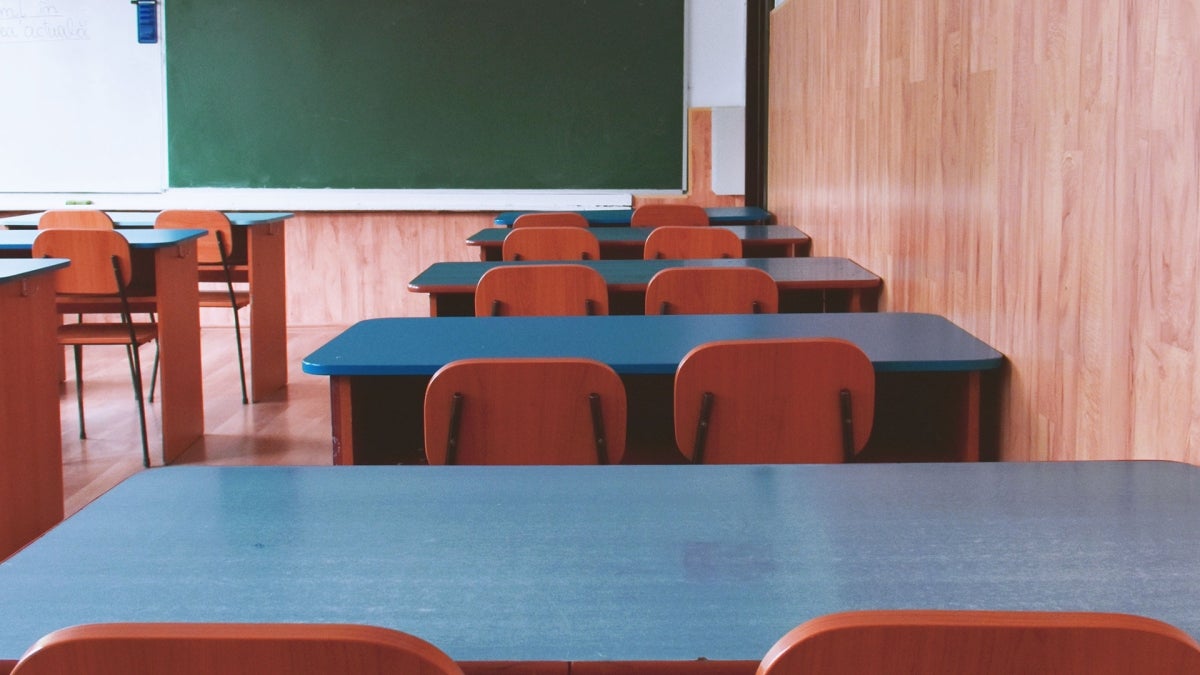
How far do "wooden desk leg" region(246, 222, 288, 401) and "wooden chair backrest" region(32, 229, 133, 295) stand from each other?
104 cm

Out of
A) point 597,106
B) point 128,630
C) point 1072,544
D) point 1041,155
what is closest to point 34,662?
point 128,630

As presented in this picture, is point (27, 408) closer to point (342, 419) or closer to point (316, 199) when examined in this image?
point (342, 419)

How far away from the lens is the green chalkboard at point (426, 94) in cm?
732

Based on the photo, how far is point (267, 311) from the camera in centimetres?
560

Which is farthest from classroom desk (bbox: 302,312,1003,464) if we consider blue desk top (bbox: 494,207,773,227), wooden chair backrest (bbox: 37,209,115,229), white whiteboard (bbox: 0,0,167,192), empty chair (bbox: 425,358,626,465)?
white whiteboard (bbox: 0,0,167,192)

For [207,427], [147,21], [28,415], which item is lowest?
[207,427]

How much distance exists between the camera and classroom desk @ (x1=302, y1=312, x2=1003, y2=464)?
2.48 m

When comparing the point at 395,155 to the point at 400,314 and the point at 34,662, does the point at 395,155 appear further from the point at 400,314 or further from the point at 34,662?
the point at 34,662

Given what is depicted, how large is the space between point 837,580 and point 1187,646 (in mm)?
445

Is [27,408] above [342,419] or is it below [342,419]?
below

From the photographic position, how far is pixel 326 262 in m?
7.60

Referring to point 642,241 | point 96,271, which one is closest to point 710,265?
point 642,241

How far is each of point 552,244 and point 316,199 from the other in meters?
3.22

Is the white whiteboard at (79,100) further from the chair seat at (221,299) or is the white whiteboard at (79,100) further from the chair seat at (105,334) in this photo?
the chair seat at (105,334)
